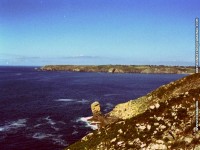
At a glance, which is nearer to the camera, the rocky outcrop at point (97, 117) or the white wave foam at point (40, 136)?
the white wave foam at point (40, 136)

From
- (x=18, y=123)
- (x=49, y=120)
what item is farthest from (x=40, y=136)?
(x=49, y=120)

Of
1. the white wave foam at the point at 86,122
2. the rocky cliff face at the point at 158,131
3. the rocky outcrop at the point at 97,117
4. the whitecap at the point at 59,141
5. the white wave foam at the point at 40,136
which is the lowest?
the whitecap at the point at 59,141

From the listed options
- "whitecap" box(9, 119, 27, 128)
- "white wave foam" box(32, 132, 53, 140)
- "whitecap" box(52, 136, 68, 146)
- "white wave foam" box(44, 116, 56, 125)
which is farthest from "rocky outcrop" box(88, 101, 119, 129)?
"whitecap" box(9, 119, 27, 128)

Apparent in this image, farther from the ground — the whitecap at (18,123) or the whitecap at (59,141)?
the whitecap at (18,123)

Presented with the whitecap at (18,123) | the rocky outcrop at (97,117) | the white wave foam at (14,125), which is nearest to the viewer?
the white wave foam at (14,125)

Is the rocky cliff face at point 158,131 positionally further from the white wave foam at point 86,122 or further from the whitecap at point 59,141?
the white wave foam at point 86,122

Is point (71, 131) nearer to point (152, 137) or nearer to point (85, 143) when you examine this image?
point (85, 143)

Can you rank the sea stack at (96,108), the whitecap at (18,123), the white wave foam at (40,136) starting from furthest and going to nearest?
the sea stack at (96,108) < the whitecap at (18,123) < the white wave foam at (40,136)

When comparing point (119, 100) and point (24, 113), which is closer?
point (24, 113)

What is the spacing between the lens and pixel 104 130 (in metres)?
41.8

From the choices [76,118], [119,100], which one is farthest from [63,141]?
[119,100]

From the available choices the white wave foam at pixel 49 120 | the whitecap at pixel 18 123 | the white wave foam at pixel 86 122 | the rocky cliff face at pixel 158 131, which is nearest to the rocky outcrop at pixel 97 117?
the white wave foam at pixel 86 122

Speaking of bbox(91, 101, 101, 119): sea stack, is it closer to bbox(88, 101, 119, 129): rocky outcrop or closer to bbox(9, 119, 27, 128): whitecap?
bbox(88, 101, 119, 129): rocky outcrop

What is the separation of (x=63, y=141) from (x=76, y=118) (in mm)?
21991
